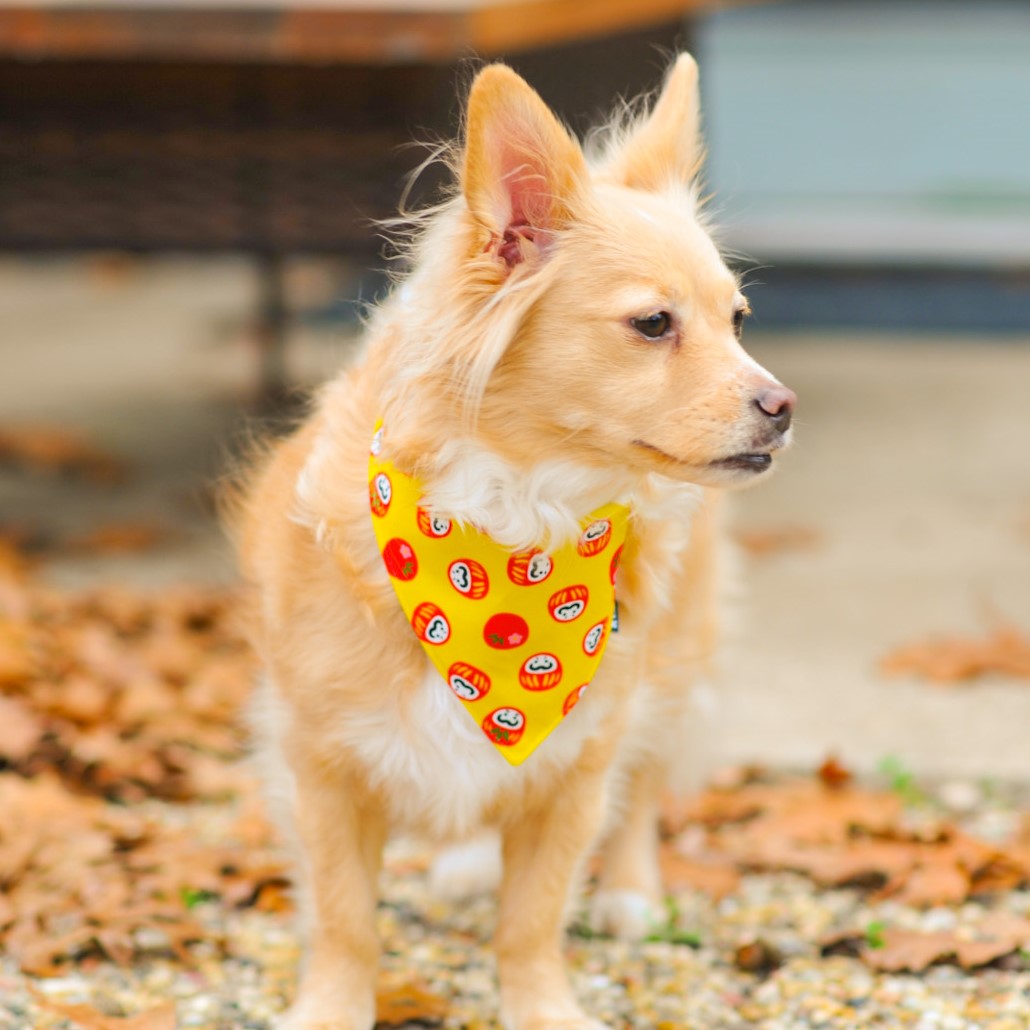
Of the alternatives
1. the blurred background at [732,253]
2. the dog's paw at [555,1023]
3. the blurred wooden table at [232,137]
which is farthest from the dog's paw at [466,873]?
the blurred wooden table at [232,137]

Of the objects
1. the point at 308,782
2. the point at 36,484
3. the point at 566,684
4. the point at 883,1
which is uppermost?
the point at 883,1

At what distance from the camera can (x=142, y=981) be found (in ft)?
9.55

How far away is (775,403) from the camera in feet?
7.87

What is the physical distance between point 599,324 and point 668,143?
0.51 m

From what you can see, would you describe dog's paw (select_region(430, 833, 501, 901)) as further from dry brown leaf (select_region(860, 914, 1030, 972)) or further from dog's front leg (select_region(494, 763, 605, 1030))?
dry brown leaf (select_region(860, 914, 1030, 972))

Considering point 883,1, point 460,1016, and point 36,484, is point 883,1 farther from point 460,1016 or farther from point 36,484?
point 460,1016

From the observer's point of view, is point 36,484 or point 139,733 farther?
point 36,484

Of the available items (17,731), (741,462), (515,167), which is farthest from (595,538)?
(17,731)

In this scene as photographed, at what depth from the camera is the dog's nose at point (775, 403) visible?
2.40 metres

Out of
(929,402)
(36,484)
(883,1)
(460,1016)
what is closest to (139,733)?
(460,1016)

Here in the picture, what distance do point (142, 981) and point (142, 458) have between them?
4516 mm

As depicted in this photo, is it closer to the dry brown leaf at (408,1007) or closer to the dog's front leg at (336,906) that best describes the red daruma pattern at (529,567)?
the dog's front leg at (336,906)

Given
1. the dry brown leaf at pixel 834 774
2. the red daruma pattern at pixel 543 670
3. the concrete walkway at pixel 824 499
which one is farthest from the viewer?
the concrete walkway at pixel 824 499

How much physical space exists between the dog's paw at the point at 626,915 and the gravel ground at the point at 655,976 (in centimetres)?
4
